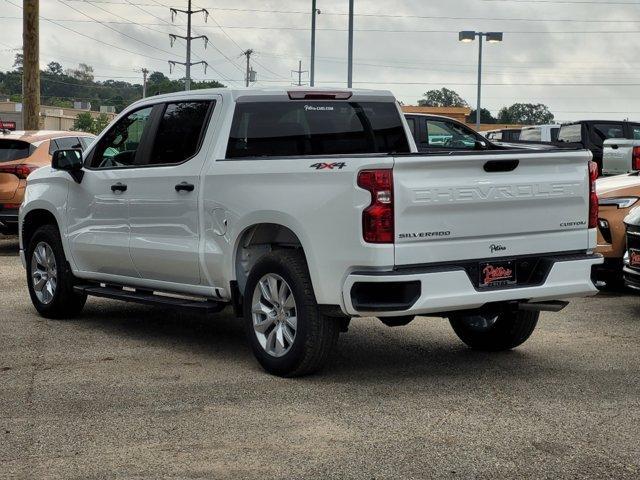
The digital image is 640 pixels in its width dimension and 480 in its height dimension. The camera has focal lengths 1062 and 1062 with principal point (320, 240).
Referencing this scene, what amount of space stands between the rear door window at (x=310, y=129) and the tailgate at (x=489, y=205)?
1.54 meters

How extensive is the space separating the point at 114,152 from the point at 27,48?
660 inches

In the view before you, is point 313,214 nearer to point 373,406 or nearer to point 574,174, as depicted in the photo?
point 373,406

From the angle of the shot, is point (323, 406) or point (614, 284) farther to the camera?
point (614, 284)

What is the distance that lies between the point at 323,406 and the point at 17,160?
10030 millimetres

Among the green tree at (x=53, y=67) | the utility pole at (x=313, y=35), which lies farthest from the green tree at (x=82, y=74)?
the utility pole at (x=313, y=35)

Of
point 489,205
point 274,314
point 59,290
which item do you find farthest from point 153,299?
point 489,205

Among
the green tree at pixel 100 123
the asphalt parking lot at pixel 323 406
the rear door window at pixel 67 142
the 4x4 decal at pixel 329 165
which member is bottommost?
the asphalt parking lot at pixel 323 406

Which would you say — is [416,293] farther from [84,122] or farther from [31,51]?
[84,122]

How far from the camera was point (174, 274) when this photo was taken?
787cm

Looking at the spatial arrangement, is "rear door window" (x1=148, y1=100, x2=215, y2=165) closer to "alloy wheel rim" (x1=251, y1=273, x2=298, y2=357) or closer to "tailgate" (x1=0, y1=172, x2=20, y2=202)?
"alloy wheel rim" (x1=251, y1=273, x2=298, y2=357)

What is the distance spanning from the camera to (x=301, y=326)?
662 centimetres

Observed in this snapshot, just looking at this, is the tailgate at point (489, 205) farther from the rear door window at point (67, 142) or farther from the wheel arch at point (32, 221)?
the rear door window at point (67, 142)

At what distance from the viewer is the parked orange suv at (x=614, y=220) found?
10.7 metres

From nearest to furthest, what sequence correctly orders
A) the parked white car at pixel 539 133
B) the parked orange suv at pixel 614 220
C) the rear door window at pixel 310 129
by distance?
the rear door window at pixel 310 129, the parked orange suv at pixel 614 220, the parked white car at pixel 539 133
